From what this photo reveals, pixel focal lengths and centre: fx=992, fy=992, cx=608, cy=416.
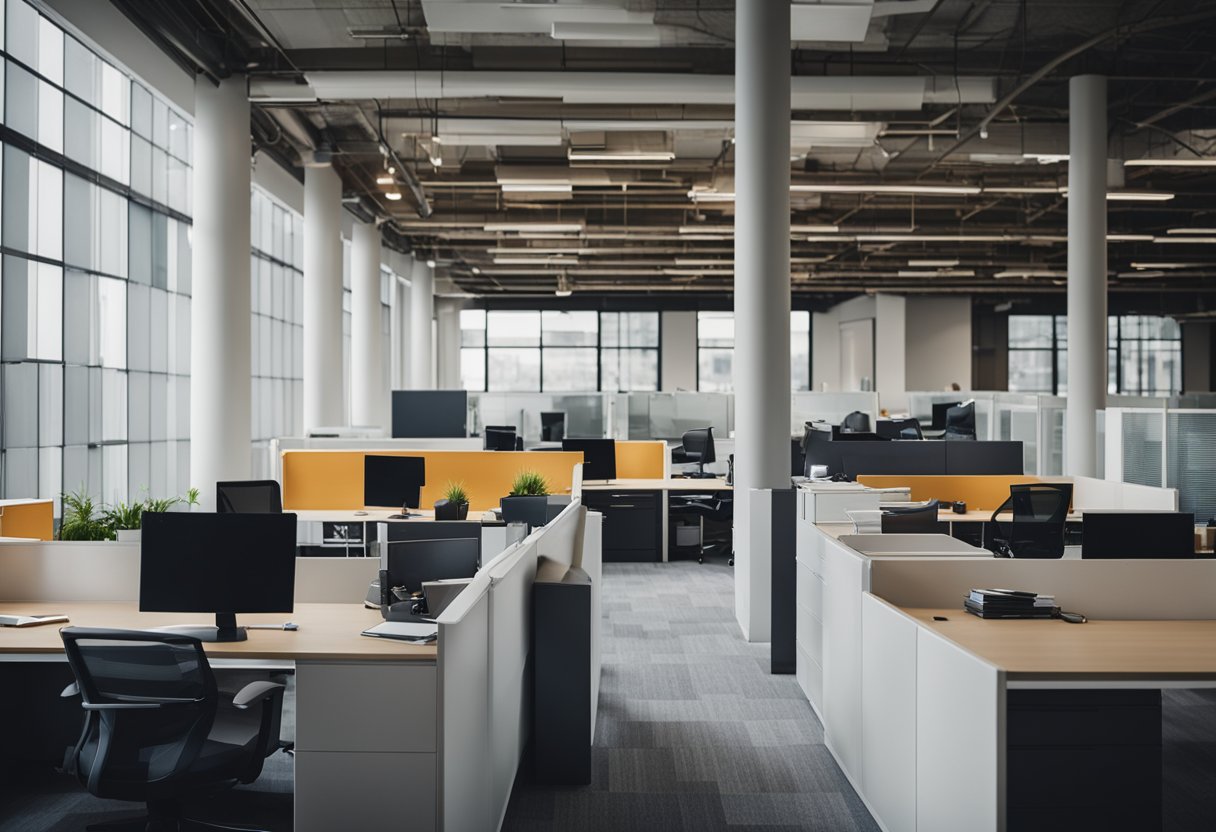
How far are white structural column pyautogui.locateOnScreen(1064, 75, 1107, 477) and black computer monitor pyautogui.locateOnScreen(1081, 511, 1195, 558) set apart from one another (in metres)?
5.59

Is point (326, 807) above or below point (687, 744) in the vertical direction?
above

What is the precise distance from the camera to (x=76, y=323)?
7879mm

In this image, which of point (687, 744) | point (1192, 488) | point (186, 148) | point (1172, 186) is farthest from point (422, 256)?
point (687, 744)

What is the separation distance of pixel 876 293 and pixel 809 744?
64.0ft

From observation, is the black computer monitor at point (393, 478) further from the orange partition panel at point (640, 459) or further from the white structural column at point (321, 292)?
the white structural column at point (321, 292)

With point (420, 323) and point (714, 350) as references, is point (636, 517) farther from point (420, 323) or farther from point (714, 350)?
point (714, 350)

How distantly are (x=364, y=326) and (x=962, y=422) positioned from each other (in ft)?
29.6

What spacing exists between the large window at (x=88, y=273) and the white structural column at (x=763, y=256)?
4.95 metres

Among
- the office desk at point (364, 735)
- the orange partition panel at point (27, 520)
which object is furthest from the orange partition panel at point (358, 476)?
the office desk at point (364, 735)

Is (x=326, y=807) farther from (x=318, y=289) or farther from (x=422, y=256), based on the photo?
(x=422, y=256)

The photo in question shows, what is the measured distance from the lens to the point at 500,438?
10.0 meters

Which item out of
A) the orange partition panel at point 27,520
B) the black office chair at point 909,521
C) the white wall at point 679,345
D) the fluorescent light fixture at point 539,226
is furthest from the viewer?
the white wall at point 679,345

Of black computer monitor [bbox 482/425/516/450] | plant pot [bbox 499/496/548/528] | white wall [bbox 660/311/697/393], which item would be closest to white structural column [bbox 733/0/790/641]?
plant pot [bbox 499/496/548/528]

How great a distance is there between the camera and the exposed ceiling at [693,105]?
26.9 ft
